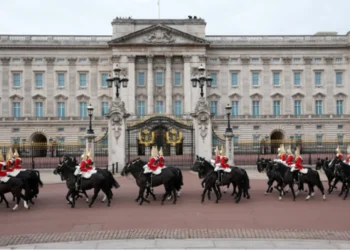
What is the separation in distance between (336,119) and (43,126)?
43.4 m

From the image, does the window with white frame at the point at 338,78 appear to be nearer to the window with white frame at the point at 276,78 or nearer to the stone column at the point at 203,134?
the window with white frame at the point at 276,78

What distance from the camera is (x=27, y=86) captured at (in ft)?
174

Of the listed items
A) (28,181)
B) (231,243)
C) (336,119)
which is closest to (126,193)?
(28,181)

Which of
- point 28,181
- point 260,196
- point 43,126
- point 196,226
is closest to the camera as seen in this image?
point 196,226

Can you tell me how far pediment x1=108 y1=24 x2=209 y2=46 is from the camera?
51625 millimetres

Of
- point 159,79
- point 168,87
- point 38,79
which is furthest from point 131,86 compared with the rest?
point 38,79

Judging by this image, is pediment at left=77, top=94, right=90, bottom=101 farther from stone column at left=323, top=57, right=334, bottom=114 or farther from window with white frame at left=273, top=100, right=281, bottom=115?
stone column at left=323, top=57, right=334, bottom=114

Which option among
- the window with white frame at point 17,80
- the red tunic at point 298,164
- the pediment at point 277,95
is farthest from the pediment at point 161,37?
the red tunic at point 298,164

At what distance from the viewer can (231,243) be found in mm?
8852

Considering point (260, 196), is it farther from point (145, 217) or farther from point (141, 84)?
point (141, 84)

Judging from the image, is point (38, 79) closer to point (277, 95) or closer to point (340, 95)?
point (277, 95)

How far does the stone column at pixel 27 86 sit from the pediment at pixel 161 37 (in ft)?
41.5

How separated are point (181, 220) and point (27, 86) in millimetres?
47774

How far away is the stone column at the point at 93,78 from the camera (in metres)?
53.5
